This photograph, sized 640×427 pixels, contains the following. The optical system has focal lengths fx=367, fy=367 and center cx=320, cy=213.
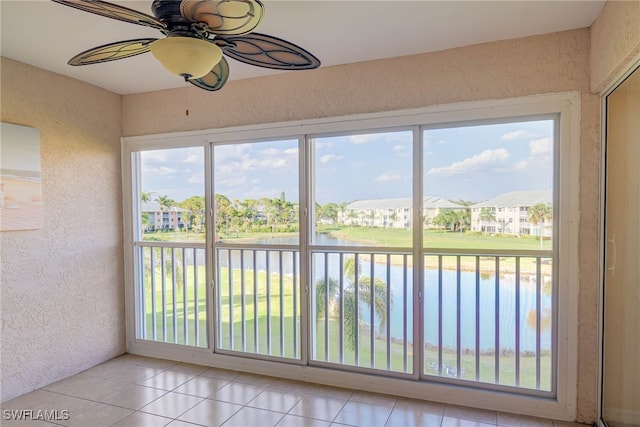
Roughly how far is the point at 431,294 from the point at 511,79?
5.03 feet

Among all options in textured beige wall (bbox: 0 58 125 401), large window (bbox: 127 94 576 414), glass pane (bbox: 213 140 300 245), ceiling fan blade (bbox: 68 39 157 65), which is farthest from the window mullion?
textured beige wall (bbox: 0 58 125 401)

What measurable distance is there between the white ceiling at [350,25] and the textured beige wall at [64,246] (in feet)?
1.38

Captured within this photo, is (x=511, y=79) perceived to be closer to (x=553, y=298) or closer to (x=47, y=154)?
(x=553, y=298)

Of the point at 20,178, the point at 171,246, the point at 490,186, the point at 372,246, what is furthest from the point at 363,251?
the point at 20,178

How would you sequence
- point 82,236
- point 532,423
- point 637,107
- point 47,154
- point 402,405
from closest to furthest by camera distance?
point 637,107 → point 532,423 → point 402,405 → point 47,154 → point 82,236

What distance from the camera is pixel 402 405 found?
249 cm

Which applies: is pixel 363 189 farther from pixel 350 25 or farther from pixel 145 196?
pixel 145 196

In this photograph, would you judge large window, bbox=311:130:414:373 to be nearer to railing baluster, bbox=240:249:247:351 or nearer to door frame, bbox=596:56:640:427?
railing baluster, bbox=240:249:247:351

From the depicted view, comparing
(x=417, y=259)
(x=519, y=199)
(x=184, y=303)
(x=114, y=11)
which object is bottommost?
(x=184, y=303)

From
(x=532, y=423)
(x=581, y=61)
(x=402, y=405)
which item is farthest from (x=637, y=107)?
(x=402, y=405)

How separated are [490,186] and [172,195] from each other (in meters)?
2.67

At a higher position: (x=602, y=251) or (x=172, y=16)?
(x=172, y=16)

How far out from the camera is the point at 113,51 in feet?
5.41

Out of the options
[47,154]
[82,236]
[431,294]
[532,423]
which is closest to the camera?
[532,423]
